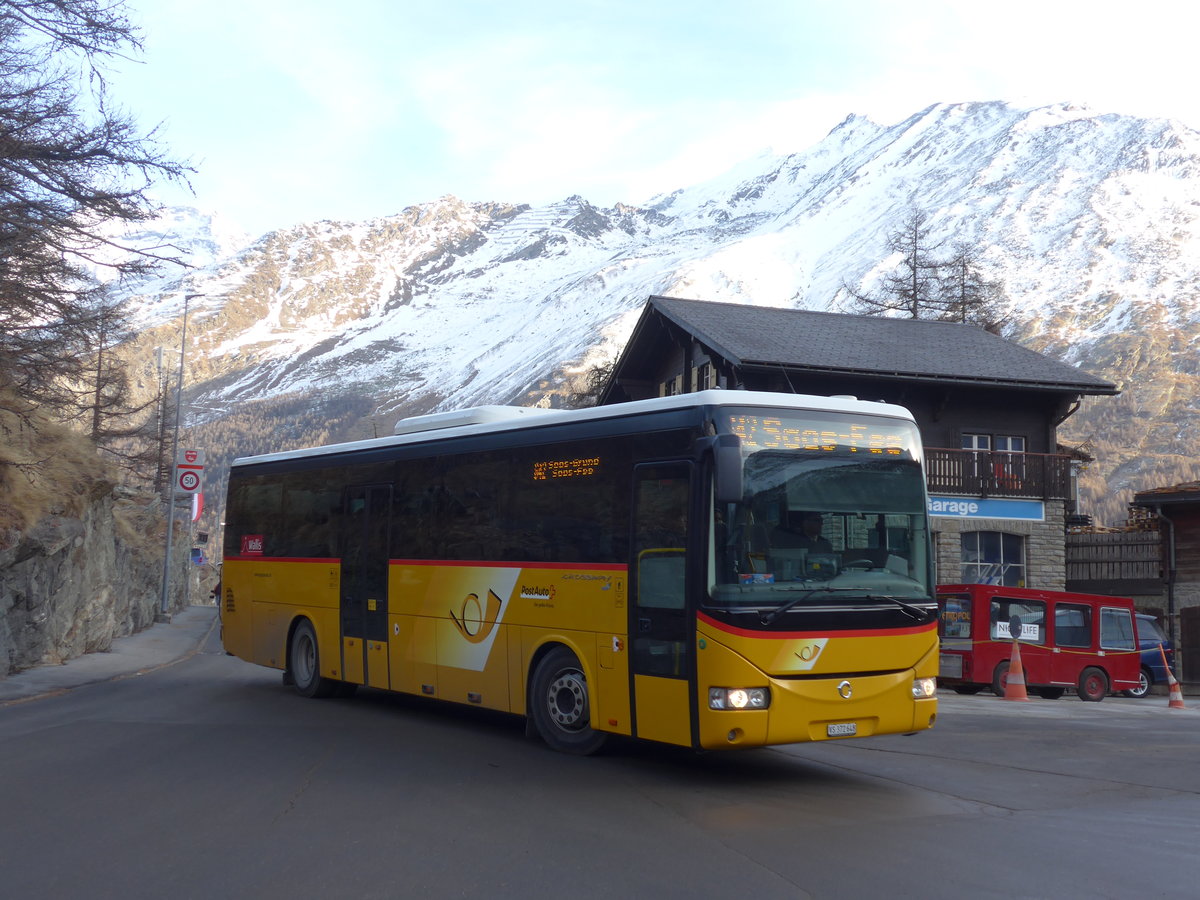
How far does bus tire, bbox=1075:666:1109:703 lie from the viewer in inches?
856

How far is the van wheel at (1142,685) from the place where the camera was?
2317 cm

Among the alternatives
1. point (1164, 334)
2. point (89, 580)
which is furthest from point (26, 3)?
point (1164, 334)

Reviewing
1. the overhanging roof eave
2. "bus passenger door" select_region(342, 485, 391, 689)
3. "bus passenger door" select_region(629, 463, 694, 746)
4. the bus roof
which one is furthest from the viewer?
the overhanging roof eave

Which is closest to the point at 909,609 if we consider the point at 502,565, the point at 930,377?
the point at 502,565

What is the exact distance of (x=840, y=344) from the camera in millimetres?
32531

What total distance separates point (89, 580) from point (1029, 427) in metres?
23.8

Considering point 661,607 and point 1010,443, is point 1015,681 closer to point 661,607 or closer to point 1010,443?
point 661,607

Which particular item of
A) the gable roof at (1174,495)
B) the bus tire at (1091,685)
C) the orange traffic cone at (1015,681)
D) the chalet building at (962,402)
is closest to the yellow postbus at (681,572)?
the orange traffic cone at (1015,681)

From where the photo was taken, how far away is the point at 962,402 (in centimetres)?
3241

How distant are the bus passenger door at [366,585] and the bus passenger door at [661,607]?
15.0 ft

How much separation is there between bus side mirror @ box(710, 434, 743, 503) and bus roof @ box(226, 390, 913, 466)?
0.64 metres

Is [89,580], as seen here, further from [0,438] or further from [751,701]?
[751,701]

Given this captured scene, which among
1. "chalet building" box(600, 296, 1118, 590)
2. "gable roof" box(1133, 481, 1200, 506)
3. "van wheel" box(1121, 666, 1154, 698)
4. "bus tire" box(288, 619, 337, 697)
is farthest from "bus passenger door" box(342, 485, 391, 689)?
"gable roof" box(1133, 481, 1200, 506)

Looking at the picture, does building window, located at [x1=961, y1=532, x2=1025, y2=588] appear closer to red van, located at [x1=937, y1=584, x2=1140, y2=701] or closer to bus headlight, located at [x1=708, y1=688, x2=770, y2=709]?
red van, located at [x1=937, y1=584, x2=1140, y2=701]
